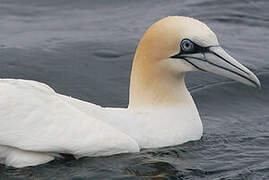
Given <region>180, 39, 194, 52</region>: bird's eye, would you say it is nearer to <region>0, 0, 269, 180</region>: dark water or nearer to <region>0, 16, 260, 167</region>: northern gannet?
<region>0, 16, 260, 167</region>: northern gannet

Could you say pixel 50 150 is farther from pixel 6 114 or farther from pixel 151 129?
pixel 151 129

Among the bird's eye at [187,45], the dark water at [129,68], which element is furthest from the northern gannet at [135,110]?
the dark water at [129,68]

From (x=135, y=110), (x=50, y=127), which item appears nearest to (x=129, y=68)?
(x=135, y=110)

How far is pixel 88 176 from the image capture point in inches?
368

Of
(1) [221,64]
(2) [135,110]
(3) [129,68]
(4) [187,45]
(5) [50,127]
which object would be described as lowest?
(5) [50,127]

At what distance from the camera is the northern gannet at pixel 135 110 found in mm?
9234

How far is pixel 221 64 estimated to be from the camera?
10148mm

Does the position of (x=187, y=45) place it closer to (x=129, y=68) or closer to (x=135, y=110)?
(x=135, y=110)

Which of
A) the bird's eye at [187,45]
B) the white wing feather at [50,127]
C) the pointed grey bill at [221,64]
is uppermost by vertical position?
the bird's eye at [187,45]

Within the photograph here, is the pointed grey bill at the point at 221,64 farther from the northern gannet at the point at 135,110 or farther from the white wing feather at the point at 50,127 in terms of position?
the white wing feather at the point at 50,127

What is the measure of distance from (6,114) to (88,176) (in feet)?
3.54

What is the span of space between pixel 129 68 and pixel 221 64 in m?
4.08

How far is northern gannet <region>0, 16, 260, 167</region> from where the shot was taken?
9.23 metres

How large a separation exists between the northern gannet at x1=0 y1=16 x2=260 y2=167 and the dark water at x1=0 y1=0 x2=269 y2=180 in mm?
192
